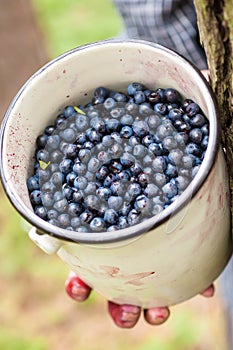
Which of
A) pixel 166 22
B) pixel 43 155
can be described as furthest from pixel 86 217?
pixel 166 22

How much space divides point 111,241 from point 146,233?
0.04m

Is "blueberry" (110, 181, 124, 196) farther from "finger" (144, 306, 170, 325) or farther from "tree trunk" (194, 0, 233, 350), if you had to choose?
"finger" (144, 306, 170, 325)

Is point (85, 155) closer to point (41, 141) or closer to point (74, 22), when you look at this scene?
point (41, 141)

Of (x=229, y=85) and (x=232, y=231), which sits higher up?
(x=229, y=85)

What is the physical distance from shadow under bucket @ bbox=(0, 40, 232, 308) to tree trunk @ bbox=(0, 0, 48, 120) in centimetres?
173

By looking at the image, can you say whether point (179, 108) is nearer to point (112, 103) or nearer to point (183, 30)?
point (112, 103)

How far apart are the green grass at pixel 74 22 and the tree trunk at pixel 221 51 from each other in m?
1.86

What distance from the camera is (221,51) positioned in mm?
670

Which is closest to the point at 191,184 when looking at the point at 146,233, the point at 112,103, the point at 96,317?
the point at 146,233

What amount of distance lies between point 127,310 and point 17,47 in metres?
1.87

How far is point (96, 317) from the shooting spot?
1982 millimetres

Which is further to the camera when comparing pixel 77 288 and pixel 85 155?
pixel 77 288

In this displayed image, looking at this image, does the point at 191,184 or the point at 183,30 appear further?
the point at 183,30

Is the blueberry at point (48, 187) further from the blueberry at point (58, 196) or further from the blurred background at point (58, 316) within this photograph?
the blurred background at point (58, 316)
